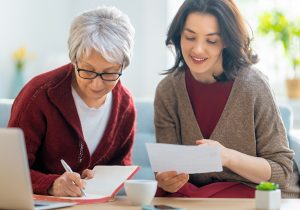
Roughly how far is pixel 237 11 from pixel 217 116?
1.26 feet

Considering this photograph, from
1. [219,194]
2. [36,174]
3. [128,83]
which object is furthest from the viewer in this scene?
[128,83]

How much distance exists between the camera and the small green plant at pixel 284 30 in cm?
457

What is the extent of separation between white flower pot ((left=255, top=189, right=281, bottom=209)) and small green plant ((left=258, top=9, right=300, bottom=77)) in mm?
2827

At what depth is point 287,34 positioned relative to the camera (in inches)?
180

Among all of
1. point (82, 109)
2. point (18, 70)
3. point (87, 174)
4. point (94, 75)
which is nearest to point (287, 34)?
A: point (18, 70)

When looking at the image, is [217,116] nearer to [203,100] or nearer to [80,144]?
[203,100]

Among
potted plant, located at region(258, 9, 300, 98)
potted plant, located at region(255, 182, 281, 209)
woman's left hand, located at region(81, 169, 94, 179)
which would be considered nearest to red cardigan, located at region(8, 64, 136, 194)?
woman's left hand, located at region(81, 169, 94, 179)

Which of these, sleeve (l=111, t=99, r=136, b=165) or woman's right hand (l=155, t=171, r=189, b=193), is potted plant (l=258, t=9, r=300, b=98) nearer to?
sleeve (l=111, t=99, r=136, b=165)

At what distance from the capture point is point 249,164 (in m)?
2.25

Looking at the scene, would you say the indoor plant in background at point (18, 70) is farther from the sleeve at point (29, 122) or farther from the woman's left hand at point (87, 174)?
the woman's left hand at point (87, 174)

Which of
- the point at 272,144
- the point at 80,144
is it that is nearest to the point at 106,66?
the point at 80,144

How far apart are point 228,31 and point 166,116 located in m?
0.40

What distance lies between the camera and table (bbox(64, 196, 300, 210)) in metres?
1.88

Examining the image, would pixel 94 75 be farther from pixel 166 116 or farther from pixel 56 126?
pixel 166 116
